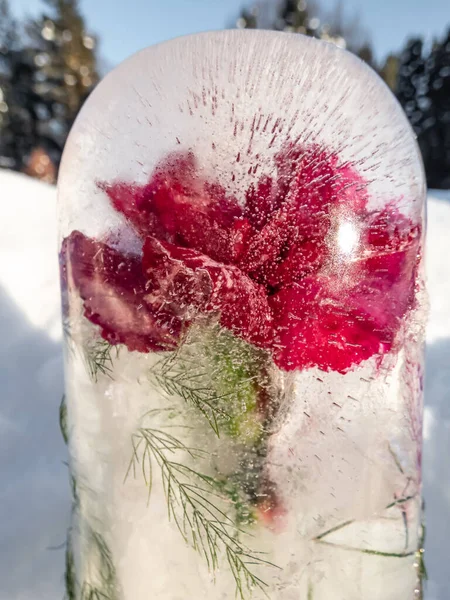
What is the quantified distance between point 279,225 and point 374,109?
7.4 inches

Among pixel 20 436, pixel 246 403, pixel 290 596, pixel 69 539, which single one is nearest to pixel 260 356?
pixel 246 403

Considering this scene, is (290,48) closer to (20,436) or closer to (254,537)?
(254,537)

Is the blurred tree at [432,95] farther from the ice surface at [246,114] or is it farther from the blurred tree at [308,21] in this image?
the ice surface at [246,114]

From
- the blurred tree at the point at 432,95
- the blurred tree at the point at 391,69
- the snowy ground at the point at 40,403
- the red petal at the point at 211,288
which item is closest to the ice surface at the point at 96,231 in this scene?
the snowy ground at the point at 40,403

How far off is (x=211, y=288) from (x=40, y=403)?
2.73 ft

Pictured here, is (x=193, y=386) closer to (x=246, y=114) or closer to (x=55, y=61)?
(x=246, y=114)

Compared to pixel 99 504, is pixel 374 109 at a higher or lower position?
higher

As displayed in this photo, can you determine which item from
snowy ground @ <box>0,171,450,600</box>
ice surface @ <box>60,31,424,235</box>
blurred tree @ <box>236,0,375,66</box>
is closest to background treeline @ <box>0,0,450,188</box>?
blurred tree @ <box>236,0,375,66</box>

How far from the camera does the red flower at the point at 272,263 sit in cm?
46

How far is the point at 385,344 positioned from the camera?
52 cm

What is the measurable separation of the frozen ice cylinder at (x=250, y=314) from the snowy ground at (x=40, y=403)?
1.04ft

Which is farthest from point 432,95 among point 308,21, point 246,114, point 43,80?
point 246,114

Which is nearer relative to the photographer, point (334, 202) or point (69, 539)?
point (334, 202)

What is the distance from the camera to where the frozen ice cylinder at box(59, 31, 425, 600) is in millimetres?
475
